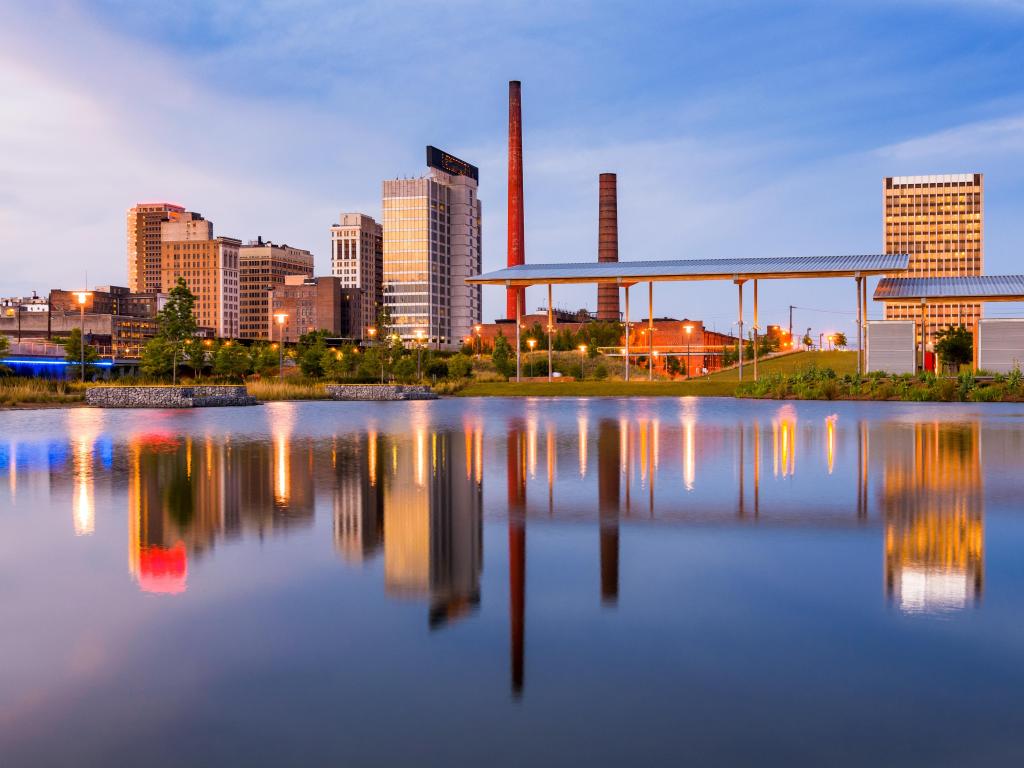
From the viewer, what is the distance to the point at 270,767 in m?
3.90

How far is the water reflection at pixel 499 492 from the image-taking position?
24.8ft

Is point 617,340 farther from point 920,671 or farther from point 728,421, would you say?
point 920,671

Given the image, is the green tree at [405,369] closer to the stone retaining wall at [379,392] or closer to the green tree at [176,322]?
the green tree at [176,322]

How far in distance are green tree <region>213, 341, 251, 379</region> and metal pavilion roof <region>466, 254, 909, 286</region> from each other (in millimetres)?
23077

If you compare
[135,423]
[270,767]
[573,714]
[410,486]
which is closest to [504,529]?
[410,486]

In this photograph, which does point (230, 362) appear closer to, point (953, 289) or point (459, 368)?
point (459, 368)

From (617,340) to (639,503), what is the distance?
111 meters

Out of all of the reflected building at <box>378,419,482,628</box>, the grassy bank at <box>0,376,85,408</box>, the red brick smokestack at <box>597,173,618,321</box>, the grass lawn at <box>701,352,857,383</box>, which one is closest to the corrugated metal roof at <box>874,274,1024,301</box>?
the grass lawn at <box>701,352,857,383</box>

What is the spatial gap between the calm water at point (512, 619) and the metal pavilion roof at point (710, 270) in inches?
1842

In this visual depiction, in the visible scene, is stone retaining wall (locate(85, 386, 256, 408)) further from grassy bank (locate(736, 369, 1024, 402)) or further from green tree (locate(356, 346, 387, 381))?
grassy bank (locate(736, 369, 1024, 402))

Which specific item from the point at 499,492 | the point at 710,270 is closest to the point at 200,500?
the point at 499,492

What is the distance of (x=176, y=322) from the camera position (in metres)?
57.5

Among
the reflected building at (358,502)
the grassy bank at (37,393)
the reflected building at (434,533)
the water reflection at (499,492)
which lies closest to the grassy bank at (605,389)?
the grassy bank at (37,393)

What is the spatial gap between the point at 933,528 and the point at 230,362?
7013cm
